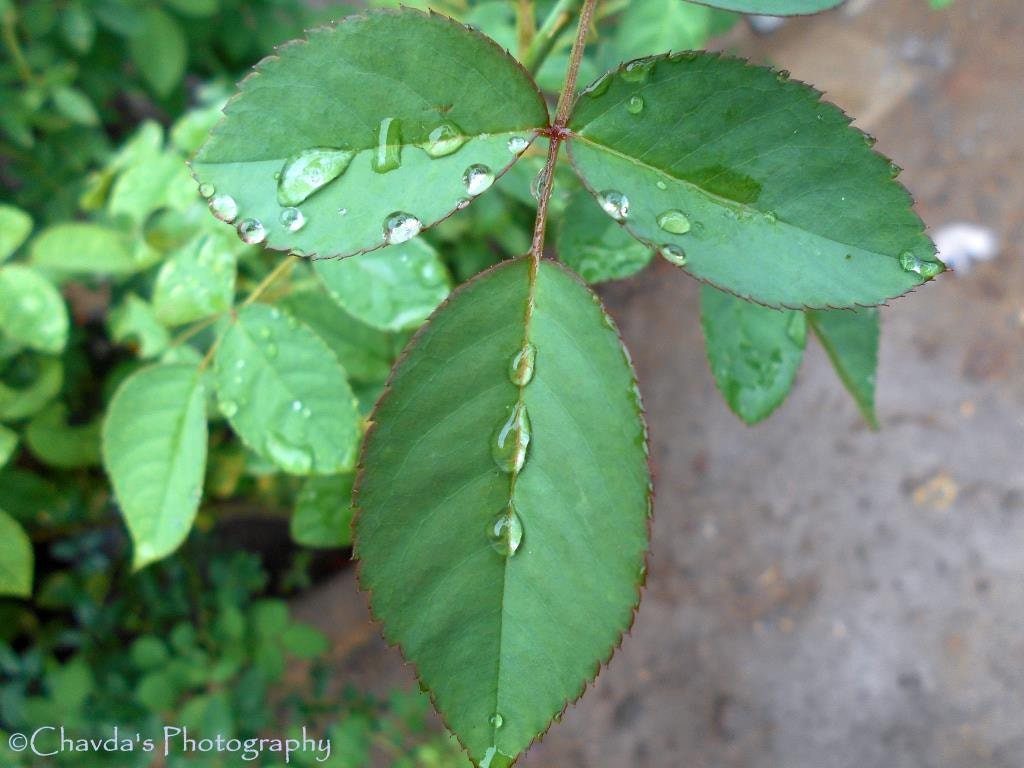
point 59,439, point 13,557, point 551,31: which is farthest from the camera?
point 59,439

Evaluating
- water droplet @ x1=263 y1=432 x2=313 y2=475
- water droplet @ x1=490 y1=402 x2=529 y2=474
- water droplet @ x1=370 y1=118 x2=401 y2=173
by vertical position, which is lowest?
water droplet @ x1=263 y1=432 x2=313 y2=475

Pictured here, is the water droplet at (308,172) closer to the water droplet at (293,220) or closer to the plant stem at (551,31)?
the water droplet at (293,220)

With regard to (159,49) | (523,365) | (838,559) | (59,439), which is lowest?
(838,559)

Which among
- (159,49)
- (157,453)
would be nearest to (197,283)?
(157,453)

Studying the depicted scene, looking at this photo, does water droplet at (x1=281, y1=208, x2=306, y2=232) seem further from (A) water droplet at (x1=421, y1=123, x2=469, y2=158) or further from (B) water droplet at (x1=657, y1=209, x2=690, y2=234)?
(B) water droplet at (x1=657, y1=209, x2=690, y2=234)

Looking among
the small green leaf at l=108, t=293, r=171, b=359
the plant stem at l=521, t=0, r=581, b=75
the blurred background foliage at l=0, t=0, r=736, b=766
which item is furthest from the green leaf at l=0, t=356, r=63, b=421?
the plant stem at l=521, t=0, r=581, b=75

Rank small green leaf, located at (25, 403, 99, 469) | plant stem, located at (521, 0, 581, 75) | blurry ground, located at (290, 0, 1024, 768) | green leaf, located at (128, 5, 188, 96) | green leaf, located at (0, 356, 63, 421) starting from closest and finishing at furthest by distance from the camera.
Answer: plant stem, located at (521, 0, 581, 75) → green leaf, located at (0, 356, 63, 421) → small green leaf, located at (25, 403, 99, 469) → green leaf, located at (128, 5, 188, 96) → blurry ground, located at (290, 0, 1024, 768)

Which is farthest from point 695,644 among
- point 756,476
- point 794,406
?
point 794,406

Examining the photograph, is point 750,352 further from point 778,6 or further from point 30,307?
point 30,307
